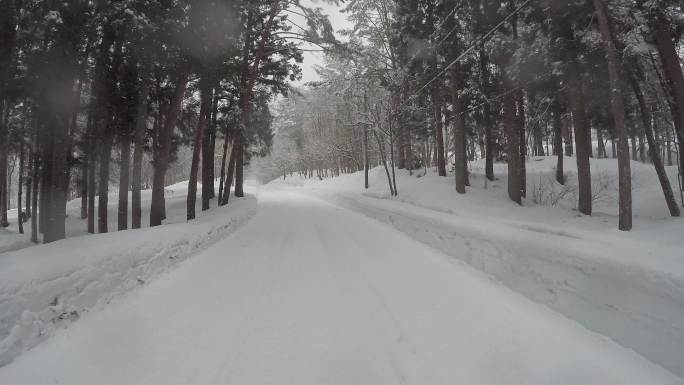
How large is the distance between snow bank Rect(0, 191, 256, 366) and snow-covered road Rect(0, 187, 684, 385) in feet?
0.83

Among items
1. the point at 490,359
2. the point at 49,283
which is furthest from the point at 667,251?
the point at 49,283

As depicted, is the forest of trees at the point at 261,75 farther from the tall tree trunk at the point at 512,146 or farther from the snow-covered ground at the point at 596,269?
the snow-covered ground at the point at 596,269

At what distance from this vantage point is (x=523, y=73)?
12.9m

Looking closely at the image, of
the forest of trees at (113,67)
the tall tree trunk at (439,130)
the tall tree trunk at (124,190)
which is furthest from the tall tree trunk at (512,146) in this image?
the tall tree trunk at (124,190)

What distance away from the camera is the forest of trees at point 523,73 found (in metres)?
9.48

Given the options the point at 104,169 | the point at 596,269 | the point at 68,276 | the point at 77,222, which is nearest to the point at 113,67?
the point at 104,169

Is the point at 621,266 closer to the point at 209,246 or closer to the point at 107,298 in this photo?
the point at 107,298

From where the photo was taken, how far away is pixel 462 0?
13750mm

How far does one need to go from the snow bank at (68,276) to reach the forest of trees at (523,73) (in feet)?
30.8

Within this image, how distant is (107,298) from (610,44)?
39.4 feet

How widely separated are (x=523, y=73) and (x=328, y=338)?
14.1 metres

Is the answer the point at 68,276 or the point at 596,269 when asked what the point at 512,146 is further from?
the point at 68,276

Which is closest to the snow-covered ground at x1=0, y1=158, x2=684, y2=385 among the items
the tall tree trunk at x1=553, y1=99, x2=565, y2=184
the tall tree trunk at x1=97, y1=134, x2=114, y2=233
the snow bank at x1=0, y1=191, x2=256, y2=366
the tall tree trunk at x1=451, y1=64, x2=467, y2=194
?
the snow bank at x1=0, y1=191, x2=256, y2=366

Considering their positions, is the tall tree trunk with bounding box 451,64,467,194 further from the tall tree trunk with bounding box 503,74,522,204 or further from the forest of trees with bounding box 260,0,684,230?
the tall tree trunk with bounding box 503,74,522,204
